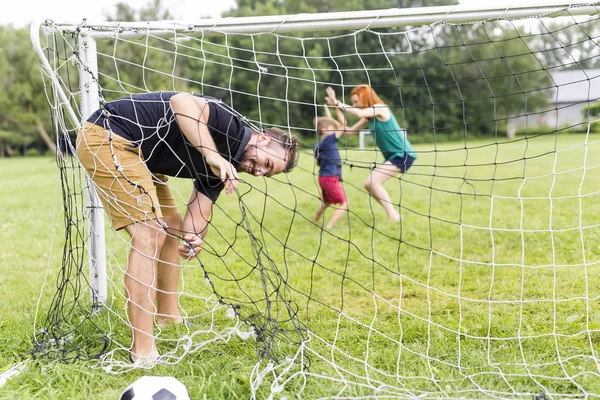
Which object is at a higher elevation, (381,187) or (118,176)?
(118,176)

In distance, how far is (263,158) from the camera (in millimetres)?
2729

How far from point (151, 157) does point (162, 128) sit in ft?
0.59

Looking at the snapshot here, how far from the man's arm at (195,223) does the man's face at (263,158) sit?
1.06 feet

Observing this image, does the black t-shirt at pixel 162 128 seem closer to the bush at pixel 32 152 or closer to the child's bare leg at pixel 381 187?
the child's bare leg at pixel 381 187

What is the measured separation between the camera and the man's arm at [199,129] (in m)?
2.52

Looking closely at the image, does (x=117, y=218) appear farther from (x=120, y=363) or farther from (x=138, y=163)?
(x=120, y=363)

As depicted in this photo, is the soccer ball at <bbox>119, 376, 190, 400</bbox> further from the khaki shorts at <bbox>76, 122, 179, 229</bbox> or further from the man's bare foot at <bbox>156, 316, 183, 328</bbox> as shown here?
the man's bare foot at <bbox>156, 316, 183, 328</bbox>

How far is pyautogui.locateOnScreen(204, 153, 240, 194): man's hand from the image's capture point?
2514mm

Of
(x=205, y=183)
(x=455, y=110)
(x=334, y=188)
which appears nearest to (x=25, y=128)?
(x=455, y=110)

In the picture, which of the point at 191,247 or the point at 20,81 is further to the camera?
the point at 20,81

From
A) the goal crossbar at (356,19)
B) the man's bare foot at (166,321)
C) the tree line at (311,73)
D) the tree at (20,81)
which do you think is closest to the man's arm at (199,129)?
the goal crossbar at (356,19)

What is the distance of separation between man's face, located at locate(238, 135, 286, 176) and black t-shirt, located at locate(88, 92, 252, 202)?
4cm

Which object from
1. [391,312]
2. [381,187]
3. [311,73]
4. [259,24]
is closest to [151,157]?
[259,24]

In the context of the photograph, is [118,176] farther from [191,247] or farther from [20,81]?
[20,81]
